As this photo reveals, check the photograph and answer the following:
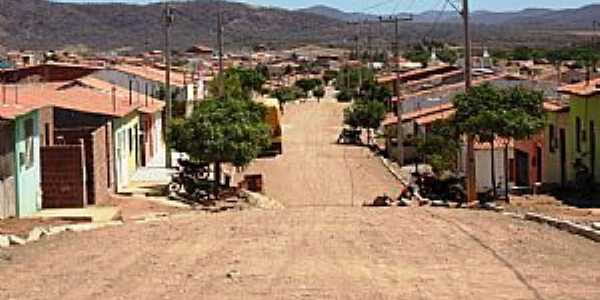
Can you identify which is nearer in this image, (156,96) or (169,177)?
(169,177)

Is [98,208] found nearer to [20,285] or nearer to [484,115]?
[484,115]

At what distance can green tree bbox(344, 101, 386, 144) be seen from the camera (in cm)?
8000

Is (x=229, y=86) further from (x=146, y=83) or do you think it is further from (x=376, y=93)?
(x=376, y=93)

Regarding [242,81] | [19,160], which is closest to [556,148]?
[19,160]

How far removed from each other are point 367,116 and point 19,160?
5334 centimetres

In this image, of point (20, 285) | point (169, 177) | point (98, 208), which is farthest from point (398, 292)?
point (169, 177)

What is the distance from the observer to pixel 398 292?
14070 mm

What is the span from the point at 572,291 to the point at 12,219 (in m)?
14.7

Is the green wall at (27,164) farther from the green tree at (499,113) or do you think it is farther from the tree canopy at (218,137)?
the green tree at (499,113)

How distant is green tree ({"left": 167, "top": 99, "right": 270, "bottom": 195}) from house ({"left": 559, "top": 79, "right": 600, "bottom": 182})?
395 inches

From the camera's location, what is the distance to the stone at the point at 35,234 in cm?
2087

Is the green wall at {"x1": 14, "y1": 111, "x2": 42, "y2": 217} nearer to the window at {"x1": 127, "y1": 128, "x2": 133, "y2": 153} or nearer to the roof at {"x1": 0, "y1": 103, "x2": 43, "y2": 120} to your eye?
the roof at {"x1": 0, "y1": 103, "x2": 43, "y2": 120}

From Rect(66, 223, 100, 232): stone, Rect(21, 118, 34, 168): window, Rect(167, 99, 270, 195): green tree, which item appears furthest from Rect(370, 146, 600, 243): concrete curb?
Rect(167, 99, 270, 195): green tree

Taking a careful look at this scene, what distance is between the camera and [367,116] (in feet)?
262
